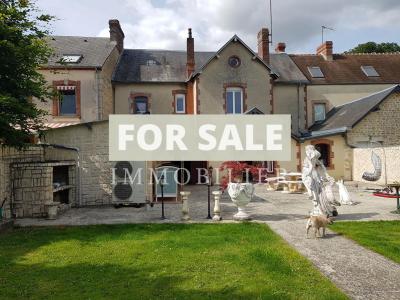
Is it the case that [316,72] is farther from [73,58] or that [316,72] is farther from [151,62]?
[73,58]

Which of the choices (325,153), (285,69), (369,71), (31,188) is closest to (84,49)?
(31,188)

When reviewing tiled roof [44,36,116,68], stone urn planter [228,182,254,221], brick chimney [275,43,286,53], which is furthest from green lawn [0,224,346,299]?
brick chimney [275,43,286,53]

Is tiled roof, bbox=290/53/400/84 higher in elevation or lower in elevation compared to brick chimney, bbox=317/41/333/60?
lower

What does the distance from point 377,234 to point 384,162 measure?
13144 millimetres

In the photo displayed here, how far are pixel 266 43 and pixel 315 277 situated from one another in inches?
887

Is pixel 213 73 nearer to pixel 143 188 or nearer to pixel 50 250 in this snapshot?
pixel 143 188

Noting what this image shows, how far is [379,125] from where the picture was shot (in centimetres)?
2244

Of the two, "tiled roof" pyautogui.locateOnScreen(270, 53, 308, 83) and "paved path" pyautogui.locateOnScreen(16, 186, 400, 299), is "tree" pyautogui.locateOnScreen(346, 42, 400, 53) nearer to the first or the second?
"tiled roof" pyautogui.locateOnScreen(270, 53, 308, 83)

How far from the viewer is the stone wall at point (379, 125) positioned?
880 inches

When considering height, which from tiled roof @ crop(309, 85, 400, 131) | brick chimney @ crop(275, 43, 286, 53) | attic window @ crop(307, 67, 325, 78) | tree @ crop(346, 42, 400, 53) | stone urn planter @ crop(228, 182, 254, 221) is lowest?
stone urn planter @ crop(228, 182, 254, 221)

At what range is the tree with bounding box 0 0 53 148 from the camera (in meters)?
9.94

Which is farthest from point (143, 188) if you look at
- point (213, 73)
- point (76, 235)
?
point (213, 73)

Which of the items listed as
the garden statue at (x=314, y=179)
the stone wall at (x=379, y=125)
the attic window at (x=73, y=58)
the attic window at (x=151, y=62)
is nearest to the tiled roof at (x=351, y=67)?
the stone wall at (x=379, y=125)

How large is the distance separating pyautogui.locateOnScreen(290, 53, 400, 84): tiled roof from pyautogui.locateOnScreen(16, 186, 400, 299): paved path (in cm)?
1276
